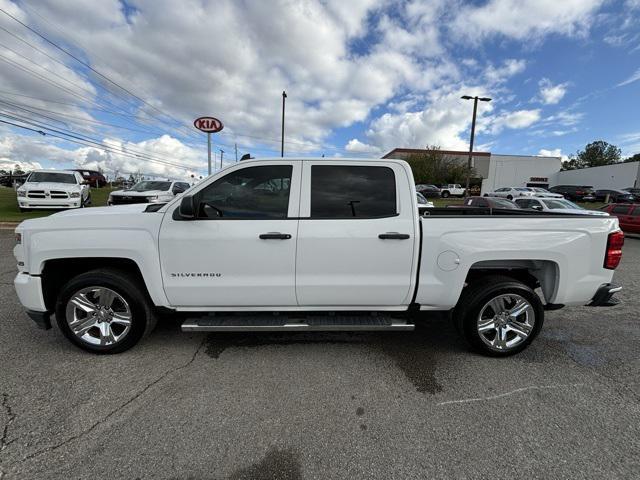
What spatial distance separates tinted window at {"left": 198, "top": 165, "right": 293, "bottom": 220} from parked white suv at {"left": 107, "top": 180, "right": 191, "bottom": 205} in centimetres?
956

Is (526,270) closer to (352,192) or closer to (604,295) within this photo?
(604,295)

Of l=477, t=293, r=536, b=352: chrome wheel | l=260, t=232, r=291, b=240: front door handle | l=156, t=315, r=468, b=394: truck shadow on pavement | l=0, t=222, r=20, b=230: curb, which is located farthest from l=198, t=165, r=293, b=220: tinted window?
l=0, t=222, r=20, b=230: curb

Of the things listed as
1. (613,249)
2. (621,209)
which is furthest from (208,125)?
(621,209)

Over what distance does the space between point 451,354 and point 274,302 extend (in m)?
1.87

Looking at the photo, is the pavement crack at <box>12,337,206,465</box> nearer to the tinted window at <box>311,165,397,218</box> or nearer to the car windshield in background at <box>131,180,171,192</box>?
the tinted window at <box>311,165,397,218</box>

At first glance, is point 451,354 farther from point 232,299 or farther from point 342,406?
point 232,299

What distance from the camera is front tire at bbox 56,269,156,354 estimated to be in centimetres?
301

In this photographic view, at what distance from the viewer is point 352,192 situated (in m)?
3.13

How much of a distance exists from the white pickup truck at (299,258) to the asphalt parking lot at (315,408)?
381 millimetres

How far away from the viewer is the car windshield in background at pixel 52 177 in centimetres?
1307

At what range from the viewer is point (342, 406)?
254cm

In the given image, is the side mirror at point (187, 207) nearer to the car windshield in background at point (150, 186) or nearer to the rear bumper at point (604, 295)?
the rear bumper at point (604, 295)

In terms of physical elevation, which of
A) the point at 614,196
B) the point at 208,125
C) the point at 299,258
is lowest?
the point at 299,258

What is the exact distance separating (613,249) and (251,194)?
3454 mm
